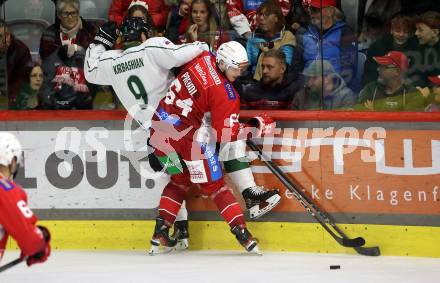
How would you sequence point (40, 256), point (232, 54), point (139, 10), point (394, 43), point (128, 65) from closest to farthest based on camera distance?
point (40, 256), point (232, 54), point (394, 43), point (128, 65), point (139, 10)

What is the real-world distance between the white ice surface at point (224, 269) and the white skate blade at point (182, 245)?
0.23 ft

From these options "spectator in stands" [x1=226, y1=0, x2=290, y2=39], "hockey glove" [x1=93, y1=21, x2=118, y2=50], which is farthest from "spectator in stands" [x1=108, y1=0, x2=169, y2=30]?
"spectator in stands" [x1=226, y1=0, x2=290, y2=39]

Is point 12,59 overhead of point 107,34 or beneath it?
beneath

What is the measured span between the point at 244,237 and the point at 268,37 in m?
1.28

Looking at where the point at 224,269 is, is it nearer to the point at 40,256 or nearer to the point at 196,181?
the point at 196,181

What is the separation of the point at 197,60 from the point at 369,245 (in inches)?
59.8

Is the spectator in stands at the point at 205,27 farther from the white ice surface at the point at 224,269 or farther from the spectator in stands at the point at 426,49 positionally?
the white ice surface at the point at 224,269

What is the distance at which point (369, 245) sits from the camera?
659 cm

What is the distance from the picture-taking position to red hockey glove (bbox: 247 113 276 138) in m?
6.60

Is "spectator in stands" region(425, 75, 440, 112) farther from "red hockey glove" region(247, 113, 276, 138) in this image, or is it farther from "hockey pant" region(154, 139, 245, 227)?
"hockey pant" region(154, 139, 245, 227)

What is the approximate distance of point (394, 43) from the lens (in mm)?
6605

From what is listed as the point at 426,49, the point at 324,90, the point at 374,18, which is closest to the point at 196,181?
the point at 324,90

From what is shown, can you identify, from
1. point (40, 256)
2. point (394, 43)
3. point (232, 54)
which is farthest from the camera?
point (394, 43)

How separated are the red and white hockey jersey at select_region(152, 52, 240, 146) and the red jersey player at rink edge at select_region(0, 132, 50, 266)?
2.12m
